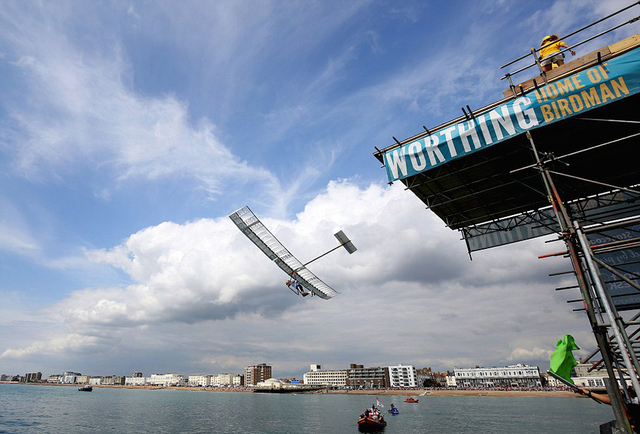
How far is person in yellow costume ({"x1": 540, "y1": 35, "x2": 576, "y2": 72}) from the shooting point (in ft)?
51.4

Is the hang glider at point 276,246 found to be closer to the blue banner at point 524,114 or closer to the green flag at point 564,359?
the blue banner at point 524,114

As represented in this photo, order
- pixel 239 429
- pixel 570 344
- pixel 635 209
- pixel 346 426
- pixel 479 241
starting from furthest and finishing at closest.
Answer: pixel 346 426, pixel 239 429, pixel 479 241, pixel 635 209, pixel 570 344

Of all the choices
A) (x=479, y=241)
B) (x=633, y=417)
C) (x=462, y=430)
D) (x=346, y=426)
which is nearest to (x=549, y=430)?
(x=462, y=430)

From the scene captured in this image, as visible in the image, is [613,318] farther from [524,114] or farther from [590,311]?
[524,114]

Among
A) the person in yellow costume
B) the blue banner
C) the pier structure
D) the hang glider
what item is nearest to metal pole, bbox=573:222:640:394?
the pier structure

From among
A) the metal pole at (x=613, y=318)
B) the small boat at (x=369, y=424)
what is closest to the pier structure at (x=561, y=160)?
the metal pole at (x=613, y=318)

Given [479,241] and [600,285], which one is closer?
[600,285]

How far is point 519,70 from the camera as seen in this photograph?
15.8 meters

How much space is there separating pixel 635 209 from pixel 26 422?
8484 centimetres

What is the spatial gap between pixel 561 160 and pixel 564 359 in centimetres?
1022

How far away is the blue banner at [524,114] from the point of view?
13.0 m

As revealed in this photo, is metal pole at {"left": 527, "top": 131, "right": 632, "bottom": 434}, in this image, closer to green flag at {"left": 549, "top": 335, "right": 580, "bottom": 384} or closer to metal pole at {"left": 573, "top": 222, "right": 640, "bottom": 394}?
metal pole at {"left": 573, "top": 222, "right": 640, "bottom": 394}

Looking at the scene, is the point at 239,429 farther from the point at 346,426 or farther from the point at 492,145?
the point at 492,145

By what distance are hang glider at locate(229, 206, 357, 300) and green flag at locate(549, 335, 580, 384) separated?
21834 millimetres
